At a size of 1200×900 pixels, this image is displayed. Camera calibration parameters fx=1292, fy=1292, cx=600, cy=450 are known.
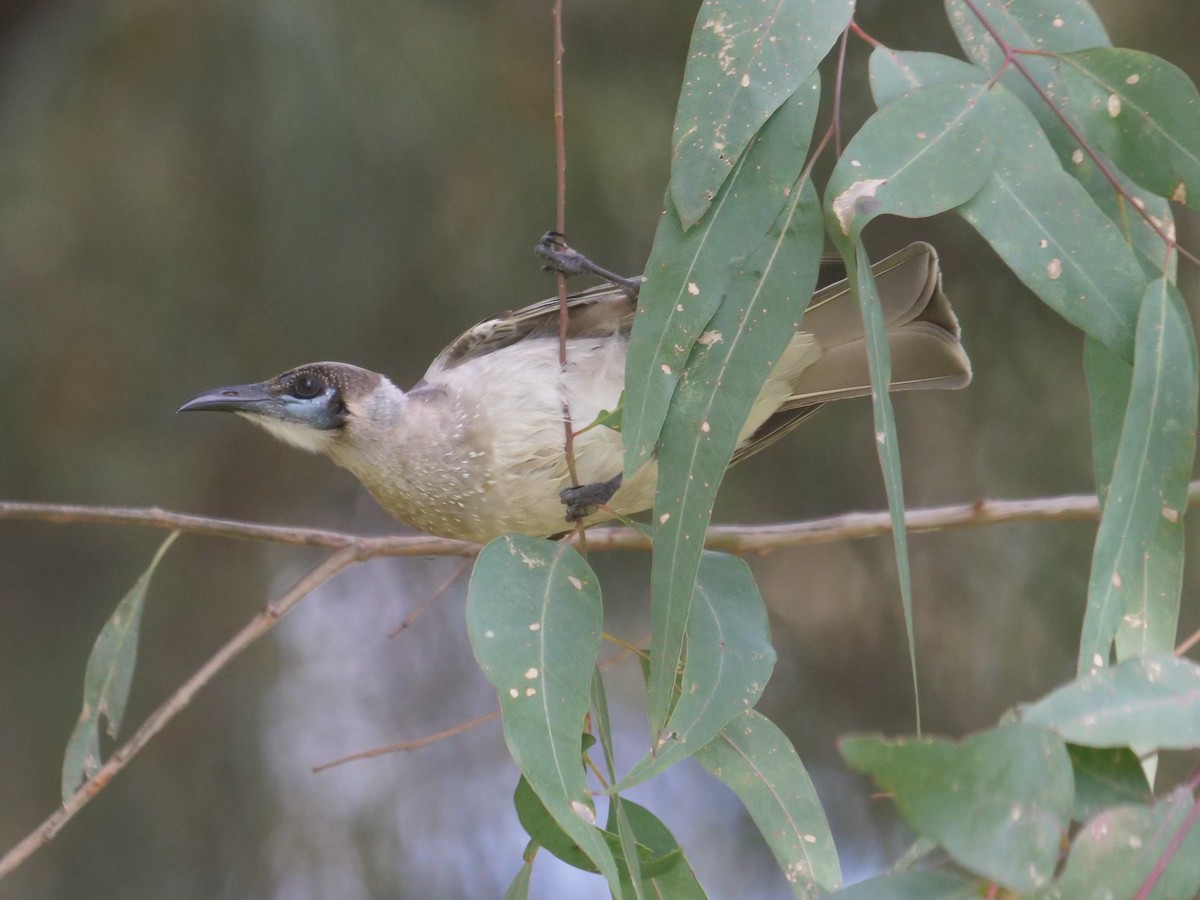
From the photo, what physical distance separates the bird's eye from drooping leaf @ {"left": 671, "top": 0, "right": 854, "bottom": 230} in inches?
44.3

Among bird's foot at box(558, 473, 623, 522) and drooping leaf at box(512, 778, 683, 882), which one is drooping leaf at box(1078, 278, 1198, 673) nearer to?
drooping leaf at box(512, 778, 683, 882)

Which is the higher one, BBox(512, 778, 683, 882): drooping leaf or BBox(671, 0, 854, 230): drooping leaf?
Answer: BBox(671, 0, 854, 230): drooping leaf

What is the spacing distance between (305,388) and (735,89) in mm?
1204

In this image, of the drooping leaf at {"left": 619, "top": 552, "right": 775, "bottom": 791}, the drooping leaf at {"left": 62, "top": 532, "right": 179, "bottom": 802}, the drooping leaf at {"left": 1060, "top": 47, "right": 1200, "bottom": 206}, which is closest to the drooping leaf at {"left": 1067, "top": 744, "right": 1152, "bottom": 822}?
the drooping leaf at {"left": 619, "top": 552, "right": 775, "bottom": 791}

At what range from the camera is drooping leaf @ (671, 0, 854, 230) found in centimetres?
142

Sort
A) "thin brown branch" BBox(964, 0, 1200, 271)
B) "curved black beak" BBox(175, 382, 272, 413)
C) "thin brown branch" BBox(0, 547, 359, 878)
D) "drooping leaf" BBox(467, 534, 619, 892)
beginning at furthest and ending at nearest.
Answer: "curved black beak" BBox(175, 382, 272, 413) → "thin brown branch" BBox(0, 547, 359, 878) → "thin brown branch" BBox(964, 0, 1200, 271) → "drooping leaf" BBox(467, 534, 619, 892)

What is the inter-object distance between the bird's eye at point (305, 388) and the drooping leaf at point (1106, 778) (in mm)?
1583

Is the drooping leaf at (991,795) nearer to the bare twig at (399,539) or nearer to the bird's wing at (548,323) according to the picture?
the bare twig at (399,539)

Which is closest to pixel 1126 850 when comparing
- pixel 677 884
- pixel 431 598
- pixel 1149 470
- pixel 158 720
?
pixel 1149 470

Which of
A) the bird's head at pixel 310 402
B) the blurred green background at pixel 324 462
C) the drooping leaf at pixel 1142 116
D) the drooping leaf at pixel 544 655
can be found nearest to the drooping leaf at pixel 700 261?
the drooping leaf at pixel 544 655

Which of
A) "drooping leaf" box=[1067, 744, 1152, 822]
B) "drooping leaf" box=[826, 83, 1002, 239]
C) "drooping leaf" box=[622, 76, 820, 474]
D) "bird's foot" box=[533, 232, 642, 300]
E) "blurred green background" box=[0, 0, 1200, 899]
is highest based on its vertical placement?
"drooping leaf" box=[826, 83, 1002, 239]

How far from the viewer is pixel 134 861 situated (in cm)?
365

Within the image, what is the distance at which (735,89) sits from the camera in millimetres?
1430

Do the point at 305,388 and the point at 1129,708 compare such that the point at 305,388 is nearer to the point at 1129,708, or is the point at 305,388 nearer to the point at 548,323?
the point at 548,323
